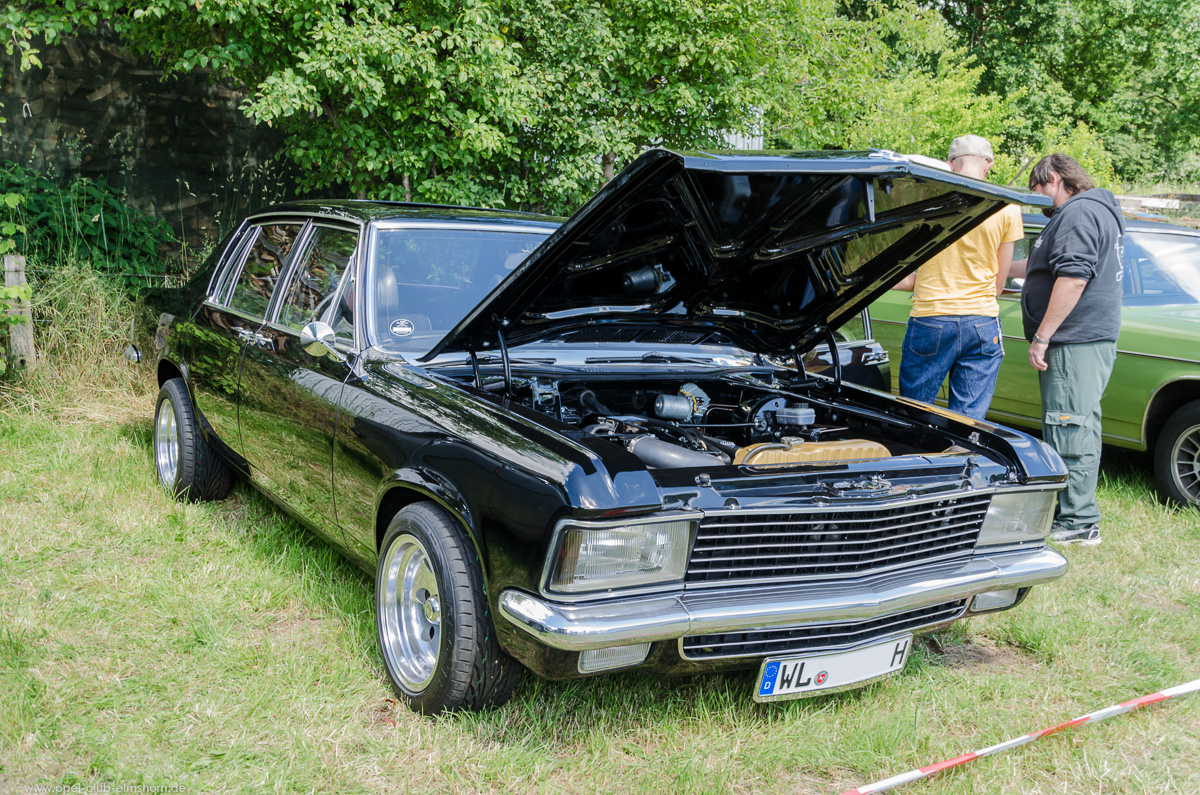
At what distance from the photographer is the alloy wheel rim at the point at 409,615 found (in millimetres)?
2740

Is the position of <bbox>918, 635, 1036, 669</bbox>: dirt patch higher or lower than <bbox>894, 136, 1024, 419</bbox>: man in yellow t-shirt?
lower

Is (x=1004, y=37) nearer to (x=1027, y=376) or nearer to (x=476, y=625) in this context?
(x=1027, y=376)

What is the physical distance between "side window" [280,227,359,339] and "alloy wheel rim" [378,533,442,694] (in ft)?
2.96

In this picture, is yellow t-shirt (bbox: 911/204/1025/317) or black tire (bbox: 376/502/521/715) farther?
yellow t-shirt (bbox: 911/204/1025/317)

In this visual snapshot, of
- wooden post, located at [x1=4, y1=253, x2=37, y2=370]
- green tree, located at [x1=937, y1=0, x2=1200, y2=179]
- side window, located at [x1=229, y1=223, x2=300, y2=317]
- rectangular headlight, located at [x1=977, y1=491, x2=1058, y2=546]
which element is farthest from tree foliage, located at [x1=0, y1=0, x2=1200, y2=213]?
green tree, located at [x1=937, y1=0, x2=1200, y2=179]

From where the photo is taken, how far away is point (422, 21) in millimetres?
6059

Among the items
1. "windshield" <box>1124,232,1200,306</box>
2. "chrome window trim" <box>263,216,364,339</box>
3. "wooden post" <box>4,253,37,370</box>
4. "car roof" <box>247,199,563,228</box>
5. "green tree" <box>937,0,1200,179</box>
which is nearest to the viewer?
"car roof" <box>247,199,563,228</box>

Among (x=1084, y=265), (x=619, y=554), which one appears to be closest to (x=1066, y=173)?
(x=1084, y=265)

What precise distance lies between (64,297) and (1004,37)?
2691cm

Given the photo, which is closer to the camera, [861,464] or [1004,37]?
[861,464]

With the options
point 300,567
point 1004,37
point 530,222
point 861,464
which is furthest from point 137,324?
point 1004,37

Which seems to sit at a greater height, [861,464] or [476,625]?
[861,464]

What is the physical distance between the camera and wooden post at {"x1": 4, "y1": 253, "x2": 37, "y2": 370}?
6.09 meters

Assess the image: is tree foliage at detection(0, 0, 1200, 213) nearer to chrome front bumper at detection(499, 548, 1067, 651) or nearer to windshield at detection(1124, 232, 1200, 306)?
windshield at detection(1124, 232, 1200, 306)
